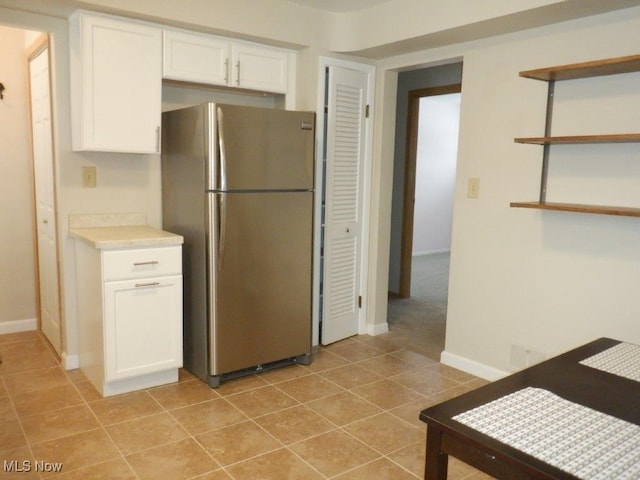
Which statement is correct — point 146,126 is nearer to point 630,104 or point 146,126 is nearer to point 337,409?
point 337,409

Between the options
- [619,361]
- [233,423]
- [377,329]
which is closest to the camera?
[619,361]

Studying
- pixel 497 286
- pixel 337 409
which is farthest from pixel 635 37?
pixel 337 409

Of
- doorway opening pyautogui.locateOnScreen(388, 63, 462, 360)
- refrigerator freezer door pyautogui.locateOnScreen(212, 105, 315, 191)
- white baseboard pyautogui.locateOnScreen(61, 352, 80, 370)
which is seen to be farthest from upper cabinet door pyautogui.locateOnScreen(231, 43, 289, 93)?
white baseboard pyautogui.locateOnScreen(61, 352, 80, 370)

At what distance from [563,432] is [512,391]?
8.4 inches

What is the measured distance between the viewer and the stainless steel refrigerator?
281 cm

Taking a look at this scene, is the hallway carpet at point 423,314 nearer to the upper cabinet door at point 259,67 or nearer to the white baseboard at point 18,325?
the upper cabinet door at point 259,67

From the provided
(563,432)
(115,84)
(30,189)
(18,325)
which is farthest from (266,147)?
(18,325)

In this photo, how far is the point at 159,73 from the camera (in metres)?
2.92

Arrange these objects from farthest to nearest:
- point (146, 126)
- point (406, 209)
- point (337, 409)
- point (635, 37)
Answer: point (406, 209) < point (146, 126) < point (337, 409) < point (635, 37)

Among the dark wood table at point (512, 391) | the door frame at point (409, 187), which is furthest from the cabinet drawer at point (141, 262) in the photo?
the door frame at point (409, 187)

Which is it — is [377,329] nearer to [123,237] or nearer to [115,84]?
[123,237]

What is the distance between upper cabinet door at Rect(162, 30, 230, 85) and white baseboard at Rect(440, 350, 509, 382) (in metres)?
2.25

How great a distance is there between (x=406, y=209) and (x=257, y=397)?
283cm

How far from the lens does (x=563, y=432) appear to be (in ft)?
3.66
